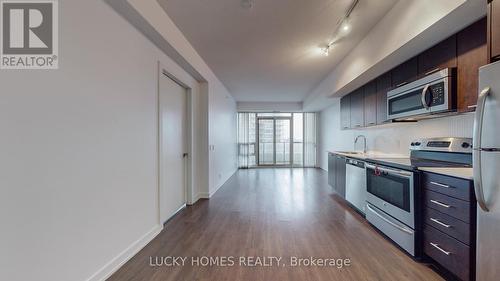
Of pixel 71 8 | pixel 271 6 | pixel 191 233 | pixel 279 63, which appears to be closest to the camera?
→ pixel 71 8

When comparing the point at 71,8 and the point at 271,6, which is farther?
the point at 271,6

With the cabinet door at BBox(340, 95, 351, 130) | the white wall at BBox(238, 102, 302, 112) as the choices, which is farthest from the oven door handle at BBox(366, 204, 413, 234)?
the white wall at BBox(238, 102, 302, 112)

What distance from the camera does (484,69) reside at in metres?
1.51

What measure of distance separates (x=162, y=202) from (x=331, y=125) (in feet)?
20.2

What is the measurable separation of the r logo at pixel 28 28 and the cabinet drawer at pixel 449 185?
3148 mm

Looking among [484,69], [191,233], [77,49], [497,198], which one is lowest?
[191,233]

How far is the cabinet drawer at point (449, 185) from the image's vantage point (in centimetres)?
170

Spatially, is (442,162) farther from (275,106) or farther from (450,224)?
(275,106)

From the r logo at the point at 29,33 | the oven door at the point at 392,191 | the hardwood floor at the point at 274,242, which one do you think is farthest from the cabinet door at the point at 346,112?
A: the r logo at the point at 29,33

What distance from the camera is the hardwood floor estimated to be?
202cm

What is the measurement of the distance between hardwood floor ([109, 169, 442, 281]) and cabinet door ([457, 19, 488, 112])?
1583 millimetres

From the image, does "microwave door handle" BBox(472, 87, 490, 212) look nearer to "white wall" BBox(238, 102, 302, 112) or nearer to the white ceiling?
the white ceiling

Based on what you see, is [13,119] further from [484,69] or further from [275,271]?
[484,69]

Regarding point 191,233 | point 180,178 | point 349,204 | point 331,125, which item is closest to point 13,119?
point 191,233
